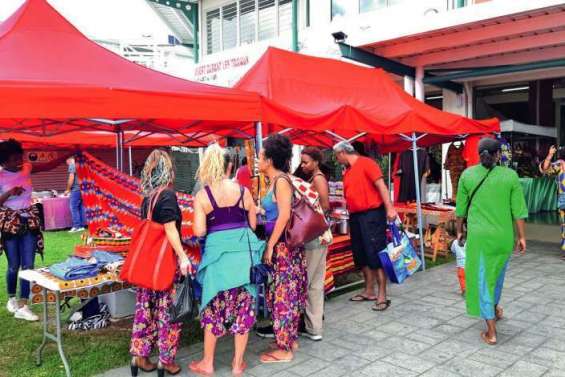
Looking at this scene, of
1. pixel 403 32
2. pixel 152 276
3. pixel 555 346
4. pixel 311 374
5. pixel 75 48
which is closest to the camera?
pixel 152 276

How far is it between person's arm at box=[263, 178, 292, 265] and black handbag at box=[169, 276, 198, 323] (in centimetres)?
57

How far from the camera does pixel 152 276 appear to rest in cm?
322

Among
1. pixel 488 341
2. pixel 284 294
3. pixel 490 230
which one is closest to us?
pixel 284 294

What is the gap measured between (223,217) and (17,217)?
239 centimetres

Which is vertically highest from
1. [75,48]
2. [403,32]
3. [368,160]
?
[403,32]

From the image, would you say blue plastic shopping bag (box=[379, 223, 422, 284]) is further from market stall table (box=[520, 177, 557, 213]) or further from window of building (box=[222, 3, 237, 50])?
window of building (box=[222, 3, 237, 50])

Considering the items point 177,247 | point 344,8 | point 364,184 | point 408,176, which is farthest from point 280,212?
point 344,8

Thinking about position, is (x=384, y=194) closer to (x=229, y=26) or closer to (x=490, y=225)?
(x=490, y=225)

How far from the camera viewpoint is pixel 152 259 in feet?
10.6

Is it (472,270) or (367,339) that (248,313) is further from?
(472,270)

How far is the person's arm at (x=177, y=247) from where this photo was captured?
322 cm

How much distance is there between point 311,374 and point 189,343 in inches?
47.6

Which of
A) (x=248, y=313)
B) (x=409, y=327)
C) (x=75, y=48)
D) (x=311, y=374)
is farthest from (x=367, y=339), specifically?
(x=75, y=48)

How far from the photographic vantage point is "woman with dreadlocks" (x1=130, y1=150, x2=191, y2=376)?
325 centimetres
